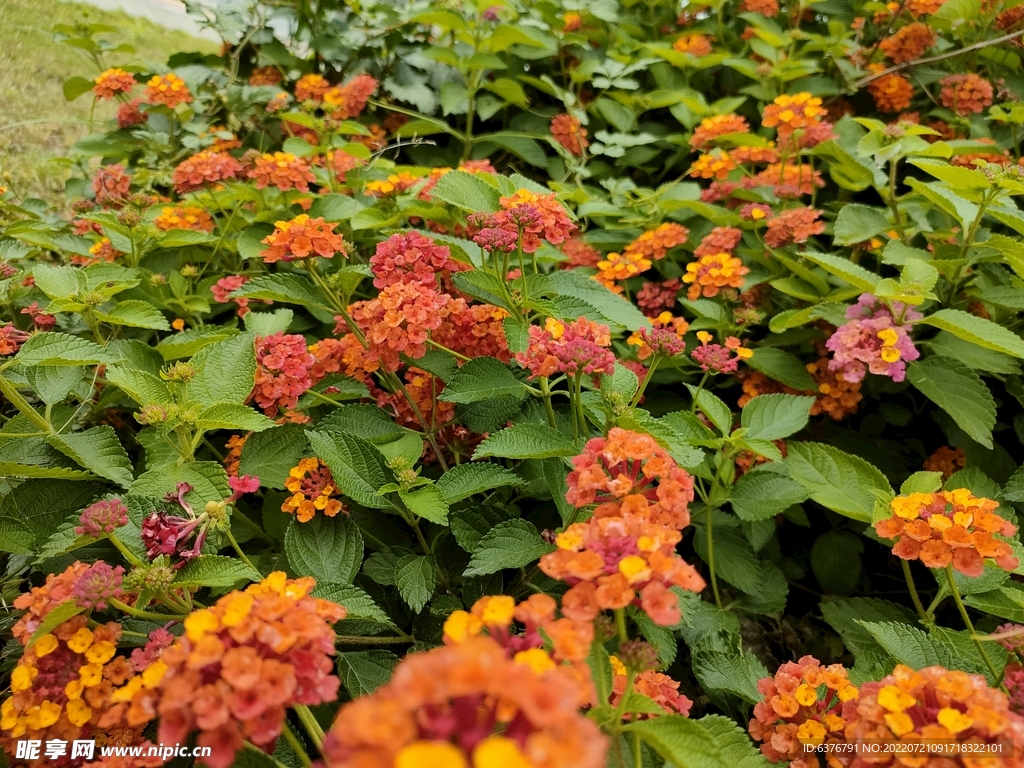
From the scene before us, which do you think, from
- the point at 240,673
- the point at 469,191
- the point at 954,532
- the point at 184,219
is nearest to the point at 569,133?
the point at 469,191

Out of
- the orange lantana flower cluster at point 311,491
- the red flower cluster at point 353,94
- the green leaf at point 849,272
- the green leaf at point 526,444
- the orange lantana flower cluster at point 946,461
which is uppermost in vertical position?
the red flower cluster at point 353,94

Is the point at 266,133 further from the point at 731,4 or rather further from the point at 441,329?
the point at 731,4

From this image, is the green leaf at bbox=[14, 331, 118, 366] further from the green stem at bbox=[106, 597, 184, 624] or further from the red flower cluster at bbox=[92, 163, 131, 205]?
the red flower cluster at bbox=[92, 163, 131, 205]

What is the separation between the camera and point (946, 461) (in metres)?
1.83

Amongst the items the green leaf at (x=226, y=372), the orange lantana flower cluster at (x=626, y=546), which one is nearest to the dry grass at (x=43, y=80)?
the green leaf at (x=226, y=372)

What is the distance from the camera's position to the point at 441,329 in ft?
4.70

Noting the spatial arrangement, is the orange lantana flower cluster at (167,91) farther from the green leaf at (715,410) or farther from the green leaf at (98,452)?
the green leaf at (715,410)

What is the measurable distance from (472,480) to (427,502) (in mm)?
110

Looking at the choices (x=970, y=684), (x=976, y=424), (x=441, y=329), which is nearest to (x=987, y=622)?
(x=976, y=424)

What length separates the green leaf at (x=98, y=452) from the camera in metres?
A: 1.26

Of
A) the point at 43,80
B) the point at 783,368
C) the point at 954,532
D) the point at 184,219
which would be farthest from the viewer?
the point at 43,80

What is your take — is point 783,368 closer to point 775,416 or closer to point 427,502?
point 775,416

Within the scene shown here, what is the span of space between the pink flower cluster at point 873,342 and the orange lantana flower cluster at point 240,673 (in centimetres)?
135

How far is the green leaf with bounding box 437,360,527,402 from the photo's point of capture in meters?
1.28
